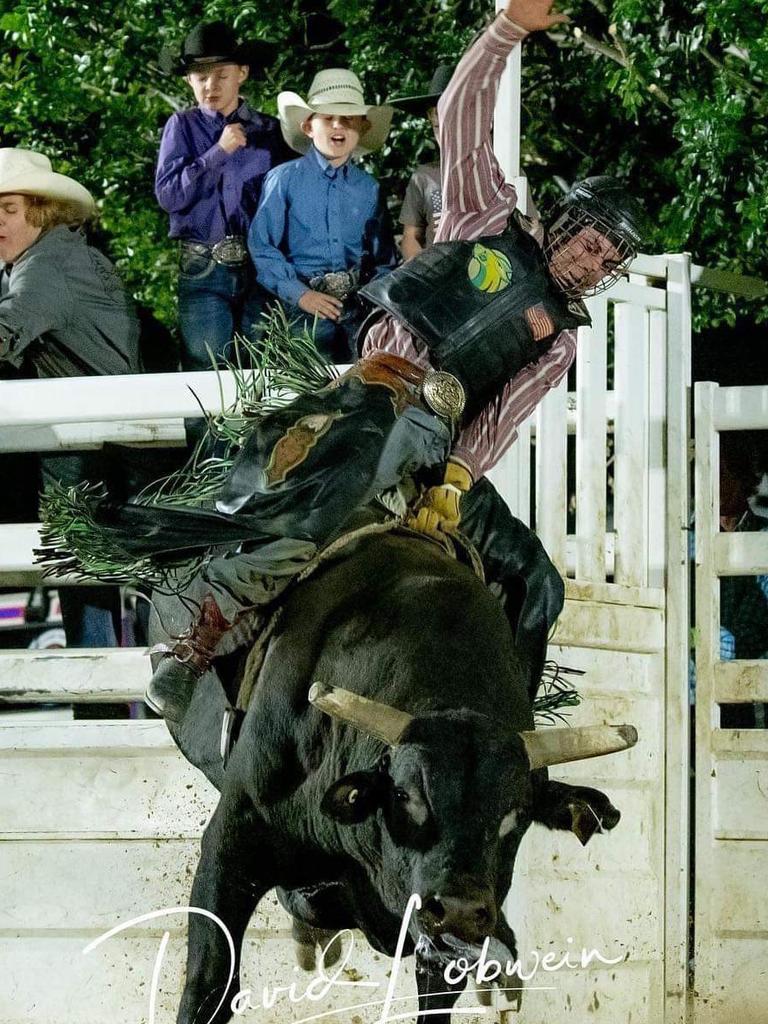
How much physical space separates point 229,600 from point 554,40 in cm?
559

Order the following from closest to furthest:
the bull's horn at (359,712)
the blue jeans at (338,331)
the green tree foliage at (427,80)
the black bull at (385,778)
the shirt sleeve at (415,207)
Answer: the black bull at (385,778), the bull's horn at (359,712), the blue jeans at (338,331), the shirt sleeve at (415,207), the green tree foliage at (427,80)

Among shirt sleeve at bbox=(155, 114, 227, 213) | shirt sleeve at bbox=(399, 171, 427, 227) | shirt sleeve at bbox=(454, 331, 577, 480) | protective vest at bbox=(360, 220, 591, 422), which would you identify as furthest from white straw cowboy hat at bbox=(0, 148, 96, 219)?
shirt sleeve at bbox=(454, 331, 577, 480)

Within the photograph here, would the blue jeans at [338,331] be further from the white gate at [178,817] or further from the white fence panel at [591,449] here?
the white fence panel at [591,449]

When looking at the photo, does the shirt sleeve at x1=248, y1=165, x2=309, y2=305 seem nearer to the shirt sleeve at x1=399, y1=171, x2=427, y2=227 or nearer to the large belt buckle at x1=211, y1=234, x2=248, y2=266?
the large belt buckle at x1=211, y1=234, x2=248, y2=266

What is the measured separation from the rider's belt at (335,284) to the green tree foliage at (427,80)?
2456 mm

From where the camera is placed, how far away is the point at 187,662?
16.0 feet

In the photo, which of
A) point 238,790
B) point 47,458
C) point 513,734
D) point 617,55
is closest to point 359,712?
point 513,734

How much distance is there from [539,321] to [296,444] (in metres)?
0.84

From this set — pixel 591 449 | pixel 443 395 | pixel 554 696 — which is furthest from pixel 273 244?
pixel 554 696

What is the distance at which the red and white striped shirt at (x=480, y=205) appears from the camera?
189 inches

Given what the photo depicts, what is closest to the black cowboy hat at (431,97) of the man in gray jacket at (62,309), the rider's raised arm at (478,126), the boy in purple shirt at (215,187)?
the boy in purple shirt at (215,187)

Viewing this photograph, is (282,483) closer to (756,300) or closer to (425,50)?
(756,300)

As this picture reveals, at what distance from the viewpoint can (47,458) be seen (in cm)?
624

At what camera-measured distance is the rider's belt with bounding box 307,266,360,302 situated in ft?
20.9
